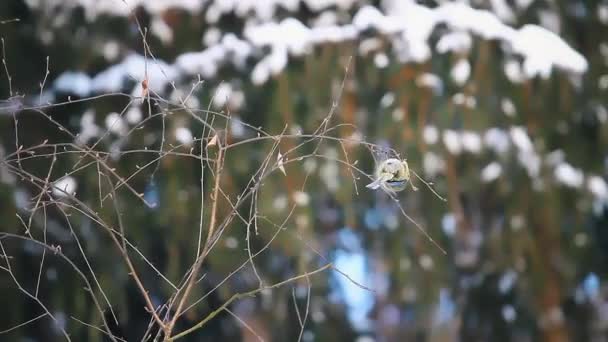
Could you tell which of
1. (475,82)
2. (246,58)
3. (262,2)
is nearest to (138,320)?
(246,58)

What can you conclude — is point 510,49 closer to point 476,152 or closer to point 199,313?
point 476,152

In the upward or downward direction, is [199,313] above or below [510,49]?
below

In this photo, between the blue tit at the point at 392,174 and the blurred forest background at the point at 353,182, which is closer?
the blue tit at the point at 392,174

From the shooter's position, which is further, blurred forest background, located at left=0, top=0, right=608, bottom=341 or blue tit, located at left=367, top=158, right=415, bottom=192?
blurred forest background, located at left=0, top=0, right=608, bottom=341

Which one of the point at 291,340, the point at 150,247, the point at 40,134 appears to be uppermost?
the point at 40,134

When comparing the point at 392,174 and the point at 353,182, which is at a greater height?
the point at 392,174

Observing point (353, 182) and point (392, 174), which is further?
point (353, 182)

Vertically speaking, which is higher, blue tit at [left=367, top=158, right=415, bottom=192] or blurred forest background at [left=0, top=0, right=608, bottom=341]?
blue tit at [left=367, top=158, right=415, bottom=192]
